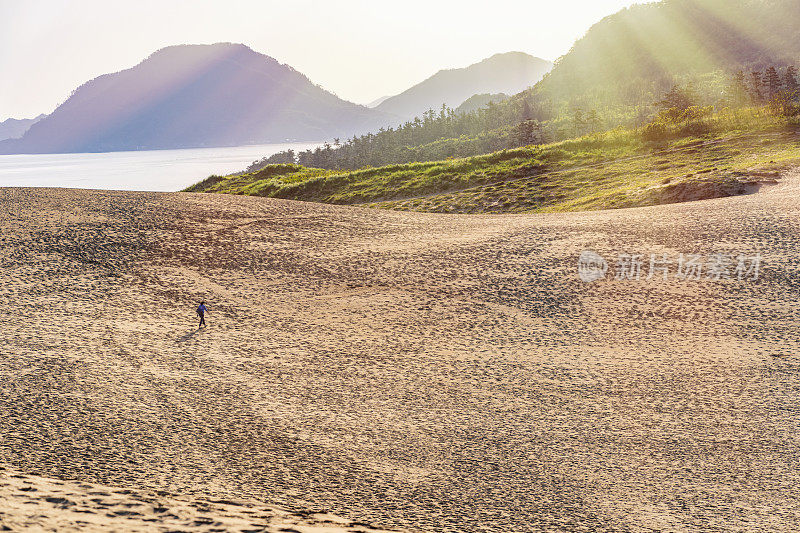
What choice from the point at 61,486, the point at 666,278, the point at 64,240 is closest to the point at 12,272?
the point at 64,240

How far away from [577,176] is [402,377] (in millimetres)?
38724

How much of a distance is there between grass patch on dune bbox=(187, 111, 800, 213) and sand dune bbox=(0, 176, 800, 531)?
1141 cm

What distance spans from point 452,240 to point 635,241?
8.28 m

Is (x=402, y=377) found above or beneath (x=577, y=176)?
beneath

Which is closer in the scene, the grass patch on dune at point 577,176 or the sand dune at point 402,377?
the sand dune at point 402,377

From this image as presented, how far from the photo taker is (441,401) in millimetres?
12680

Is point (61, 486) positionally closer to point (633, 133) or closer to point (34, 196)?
point (34, 196)

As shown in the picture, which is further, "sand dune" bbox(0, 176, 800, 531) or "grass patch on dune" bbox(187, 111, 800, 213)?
"grass patch on dune" bbox(187, 111, 800, 213)

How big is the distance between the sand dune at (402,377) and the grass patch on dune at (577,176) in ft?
37.4

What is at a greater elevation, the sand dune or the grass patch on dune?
the grass patch on dune

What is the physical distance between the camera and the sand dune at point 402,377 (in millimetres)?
9039

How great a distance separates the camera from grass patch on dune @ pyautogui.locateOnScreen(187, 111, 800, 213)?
3641 centimetres

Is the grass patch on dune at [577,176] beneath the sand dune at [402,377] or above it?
above

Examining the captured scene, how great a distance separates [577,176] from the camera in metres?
47.6
